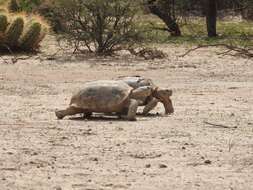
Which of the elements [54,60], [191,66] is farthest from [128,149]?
[54,60]

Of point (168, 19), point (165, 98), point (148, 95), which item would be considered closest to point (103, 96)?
point (148, 95)

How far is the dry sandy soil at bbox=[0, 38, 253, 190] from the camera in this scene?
5.92 m

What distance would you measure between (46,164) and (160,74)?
874 cm

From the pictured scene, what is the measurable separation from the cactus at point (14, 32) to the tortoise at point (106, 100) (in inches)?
378

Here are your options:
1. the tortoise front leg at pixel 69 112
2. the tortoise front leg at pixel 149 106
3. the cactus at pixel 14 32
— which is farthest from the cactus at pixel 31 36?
the tortoise front leg at pixel 69 112

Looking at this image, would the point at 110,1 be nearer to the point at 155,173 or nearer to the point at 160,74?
the point at 160,74

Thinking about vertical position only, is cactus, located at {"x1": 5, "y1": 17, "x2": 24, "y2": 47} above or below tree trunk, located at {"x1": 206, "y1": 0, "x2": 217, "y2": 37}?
above

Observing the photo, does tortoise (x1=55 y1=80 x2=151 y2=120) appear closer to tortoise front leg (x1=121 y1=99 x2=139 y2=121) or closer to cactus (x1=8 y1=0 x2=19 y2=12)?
tortoise front leg (x1=121 y1=99 x2=139 y2=121)

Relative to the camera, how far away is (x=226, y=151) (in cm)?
704

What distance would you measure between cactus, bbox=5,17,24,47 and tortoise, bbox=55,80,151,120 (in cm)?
959

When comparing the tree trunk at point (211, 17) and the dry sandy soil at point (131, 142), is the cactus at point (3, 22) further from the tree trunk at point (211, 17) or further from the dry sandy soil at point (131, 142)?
the tree trunk at point (211, 17)

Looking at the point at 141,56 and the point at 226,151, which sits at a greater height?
the point at 226,151

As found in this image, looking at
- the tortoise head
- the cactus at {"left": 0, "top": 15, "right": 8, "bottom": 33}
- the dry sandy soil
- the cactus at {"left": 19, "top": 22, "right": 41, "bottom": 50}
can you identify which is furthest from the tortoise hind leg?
the cactus at {"left": 19, "top": 22, "right": 41, "bottom": 50}

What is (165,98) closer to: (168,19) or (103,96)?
(103,96)
